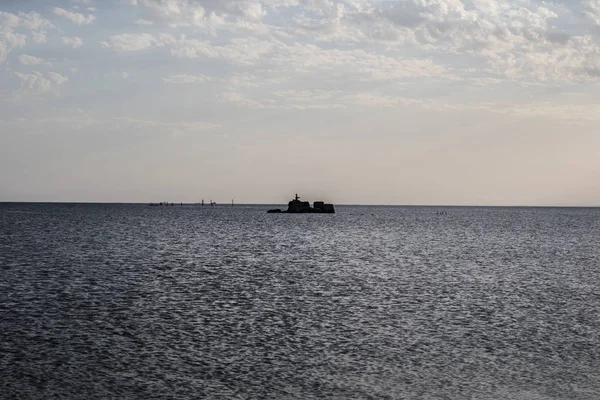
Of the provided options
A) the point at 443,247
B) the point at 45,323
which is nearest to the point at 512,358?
the point at 45,323

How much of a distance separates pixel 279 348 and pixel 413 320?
9085mm

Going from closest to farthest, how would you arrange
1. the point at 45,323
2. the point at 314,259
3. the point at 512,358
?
the point at 512,358 < the point at 45,323 < the point at 314,259

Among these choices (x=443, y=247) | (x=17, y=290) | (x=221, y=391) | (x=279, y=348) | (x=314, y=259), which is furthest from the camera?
(x=443, y=247)

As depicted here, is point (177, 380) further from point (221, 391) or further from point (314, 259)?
point (314, 259)

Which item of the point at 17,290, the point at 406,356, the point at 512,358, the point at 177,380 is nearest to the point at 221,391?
the point at 177,380

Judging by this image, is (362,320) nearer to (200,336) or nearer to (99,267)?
(200,336)

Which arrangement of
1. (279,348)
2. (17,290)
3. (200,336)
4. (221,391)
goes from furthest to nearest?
(17,290)
(200,336)
(279,348)
(221,391)

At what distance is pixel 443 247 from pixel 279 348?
228 ft

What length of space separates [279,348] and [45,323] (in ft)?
41.3

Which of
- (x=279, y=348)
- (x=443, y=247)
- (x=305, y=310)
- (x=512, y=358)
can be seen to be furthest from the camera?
(x=443, y=247)

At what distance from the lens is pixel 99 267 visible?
58.9 meters

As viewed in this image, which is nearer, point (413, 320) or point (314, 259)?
point (413, 320)

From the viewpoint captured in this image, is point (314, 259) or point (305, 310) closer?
point (305, 310)

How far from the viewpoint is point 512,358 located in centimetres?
2483
